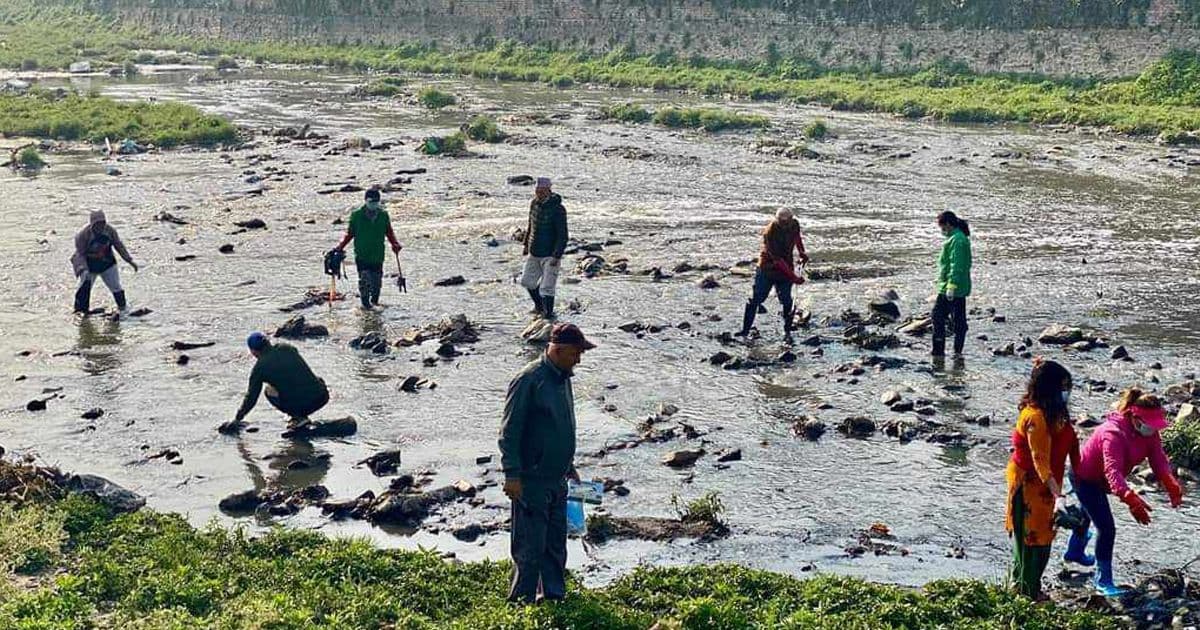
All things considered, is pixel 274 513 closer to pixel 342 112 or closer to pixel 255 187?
pixel 255 187

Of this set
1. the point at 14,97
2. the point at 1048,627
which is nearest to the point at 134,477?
the point at 1048,627

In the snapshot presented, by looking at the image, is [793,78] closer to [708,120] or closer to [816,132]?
[708,120]

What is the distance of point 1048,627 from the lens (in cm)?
899

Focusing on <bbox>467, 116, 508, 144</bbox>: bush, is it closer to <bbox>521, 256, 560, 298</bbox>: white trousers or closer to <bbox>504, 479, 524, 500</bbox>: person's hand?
<bbox>521, 256, 560, 298</bbox>: white trousers

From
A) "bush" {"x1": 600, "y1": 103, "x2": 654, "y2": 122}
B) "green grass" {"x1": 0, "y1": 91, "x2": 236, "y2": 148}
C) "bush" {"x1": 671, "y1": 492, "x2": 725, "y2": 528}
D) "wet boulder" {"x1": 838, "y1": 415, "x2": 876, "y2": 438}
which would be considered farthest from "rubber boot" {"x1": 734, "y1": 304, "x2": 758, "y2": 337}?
"bush" {"x1": 600, "y1": 103, "x2": 654, "y2": 122}

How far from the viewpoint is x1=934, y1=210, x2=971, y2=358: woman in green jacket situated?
16234 mm

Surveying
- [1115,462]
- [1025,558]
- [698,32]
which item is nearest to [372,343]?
[1025,558]

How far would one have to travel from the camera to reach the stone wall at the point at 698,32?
2112 inches

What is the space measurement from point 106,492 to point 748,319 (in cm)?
875

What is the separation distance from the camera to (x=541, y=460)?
906cm

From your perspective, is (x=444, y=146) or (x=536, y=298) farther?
(x=444, y=146)

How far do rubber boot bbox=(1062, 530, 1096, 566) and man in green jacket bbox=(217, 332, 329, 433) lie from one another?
24.3ft

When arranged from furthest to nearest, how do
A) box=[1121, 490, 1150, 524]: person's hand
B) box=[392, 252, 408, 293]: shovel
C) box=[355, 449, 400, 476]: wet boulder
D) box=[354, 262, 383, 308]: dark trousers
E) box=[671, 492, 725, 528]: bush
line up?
1. box=[392, 252, 408, 293]: shovel
2. box=[354, 262, 383, 308]: dark trousers
3. box=[355, 449, 400, 476]: wet boulder
4. box=[671, 492, 725, 528]: bush
5. box=[1121, 490, 1150, 524]: person's hand

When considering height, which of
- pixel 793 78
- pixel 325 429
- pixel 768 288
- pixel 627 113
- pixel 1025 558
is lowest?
pixel 325 429
